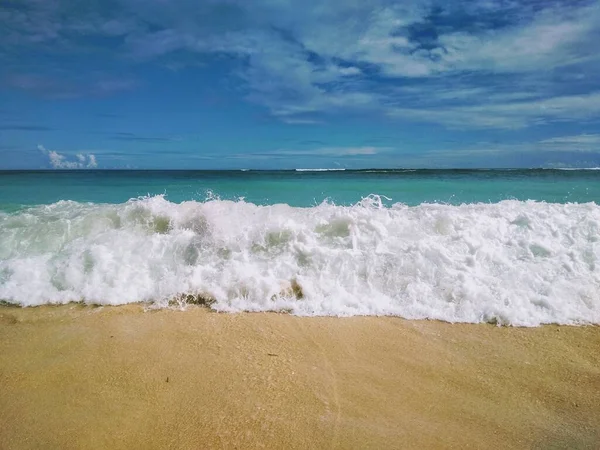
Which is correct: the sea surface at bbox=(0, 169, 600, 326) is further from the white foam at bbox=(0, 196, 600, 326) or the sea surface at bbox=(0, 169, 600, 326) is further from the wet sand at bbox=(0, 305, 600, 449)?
the wet sand at bbox=(0, 305, 600, 449)

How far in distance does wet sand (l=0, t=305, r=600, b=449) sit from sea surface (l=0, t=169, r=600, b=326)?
0.32 metres

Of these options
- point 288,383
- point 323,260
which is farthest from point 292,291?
point 288,383

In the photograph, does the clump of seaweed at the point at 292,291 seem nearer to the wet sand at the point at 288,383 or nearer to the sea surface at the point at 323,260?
the sea surface at the point at 323,260

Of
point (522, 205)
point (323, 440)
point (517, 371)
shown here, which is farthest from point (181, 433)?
point (522, 205)

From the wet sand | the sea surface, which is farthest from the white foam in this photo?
the wet sand

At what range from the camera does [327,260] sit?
535 cm

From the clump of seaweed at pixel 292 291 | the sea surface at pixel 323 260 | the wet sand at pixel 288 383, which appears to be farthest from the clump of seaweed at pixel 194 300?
the clump of seaweed at pixel 292 291

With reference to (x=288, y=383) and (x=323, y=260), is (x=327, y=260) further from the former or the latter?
(x=288, y=383)

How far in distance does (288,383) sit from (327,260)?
6.99 feet

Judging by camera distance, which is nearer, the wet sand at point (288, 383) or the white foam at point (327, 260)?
the wet sand at point (288, 383)

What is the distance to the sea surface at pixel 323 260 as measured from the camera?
4820mm

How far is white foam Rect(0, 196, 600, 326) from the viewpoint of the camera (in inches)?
190

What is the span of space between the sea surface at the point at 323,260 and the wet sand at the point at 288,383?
1.04 ft

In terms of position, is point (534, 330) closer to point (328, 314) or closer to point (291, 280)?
point (328, 314)
